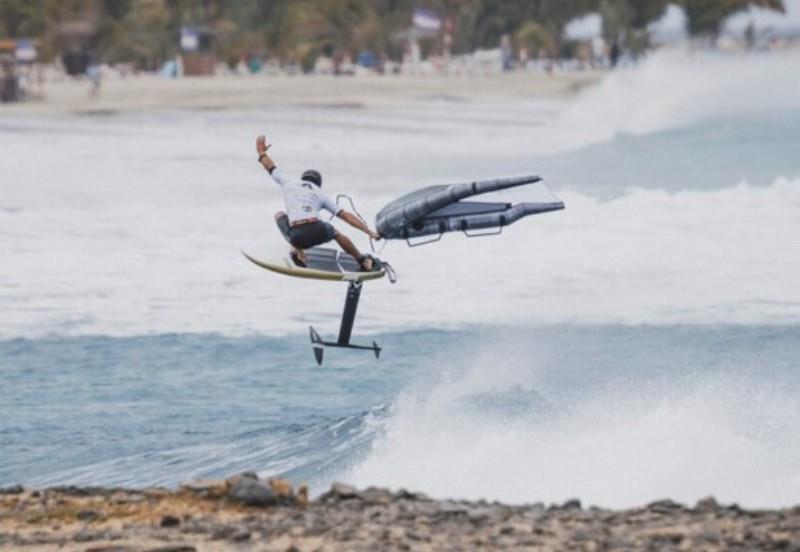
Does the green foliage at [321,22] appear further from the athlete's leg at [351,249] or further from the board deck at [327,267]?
the athlete's leg at [351,249]

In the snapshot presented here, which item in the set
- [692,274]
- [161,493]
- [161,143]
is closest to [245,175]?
[161,143]

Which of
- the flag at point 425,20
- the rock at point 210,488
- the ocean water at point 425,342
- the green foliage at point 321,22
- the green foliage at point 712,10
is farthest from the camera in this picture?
the green foliage at point 712,10

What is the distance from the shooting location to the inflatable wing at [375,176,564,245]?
14.2 meters

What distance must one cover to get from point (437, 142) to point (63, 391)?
33135 millimetres

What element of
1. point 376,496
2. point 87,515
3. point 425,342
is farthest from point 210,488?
point 425,342

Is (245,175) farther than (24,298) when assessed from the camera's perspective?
Yes

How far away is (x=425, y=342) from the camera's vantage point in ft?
69.9

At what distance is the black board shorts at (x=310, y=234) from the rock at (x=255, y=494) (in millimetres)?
2766

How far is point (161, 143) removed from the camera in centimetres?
4994

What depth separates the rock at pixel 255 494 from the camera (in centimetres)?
1214

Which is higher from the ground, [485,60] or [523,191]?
[523,191]

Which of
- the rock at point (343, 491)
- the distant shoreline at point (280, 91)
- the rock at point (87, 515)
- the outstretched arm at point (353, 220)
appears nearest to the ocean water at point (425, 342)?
the outstretched arm at point (353, 220)

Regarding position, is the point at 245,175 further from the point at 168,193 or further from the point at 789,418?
the point at 789,418

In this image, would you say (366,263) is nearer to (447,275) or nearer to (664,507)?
(664,507)
